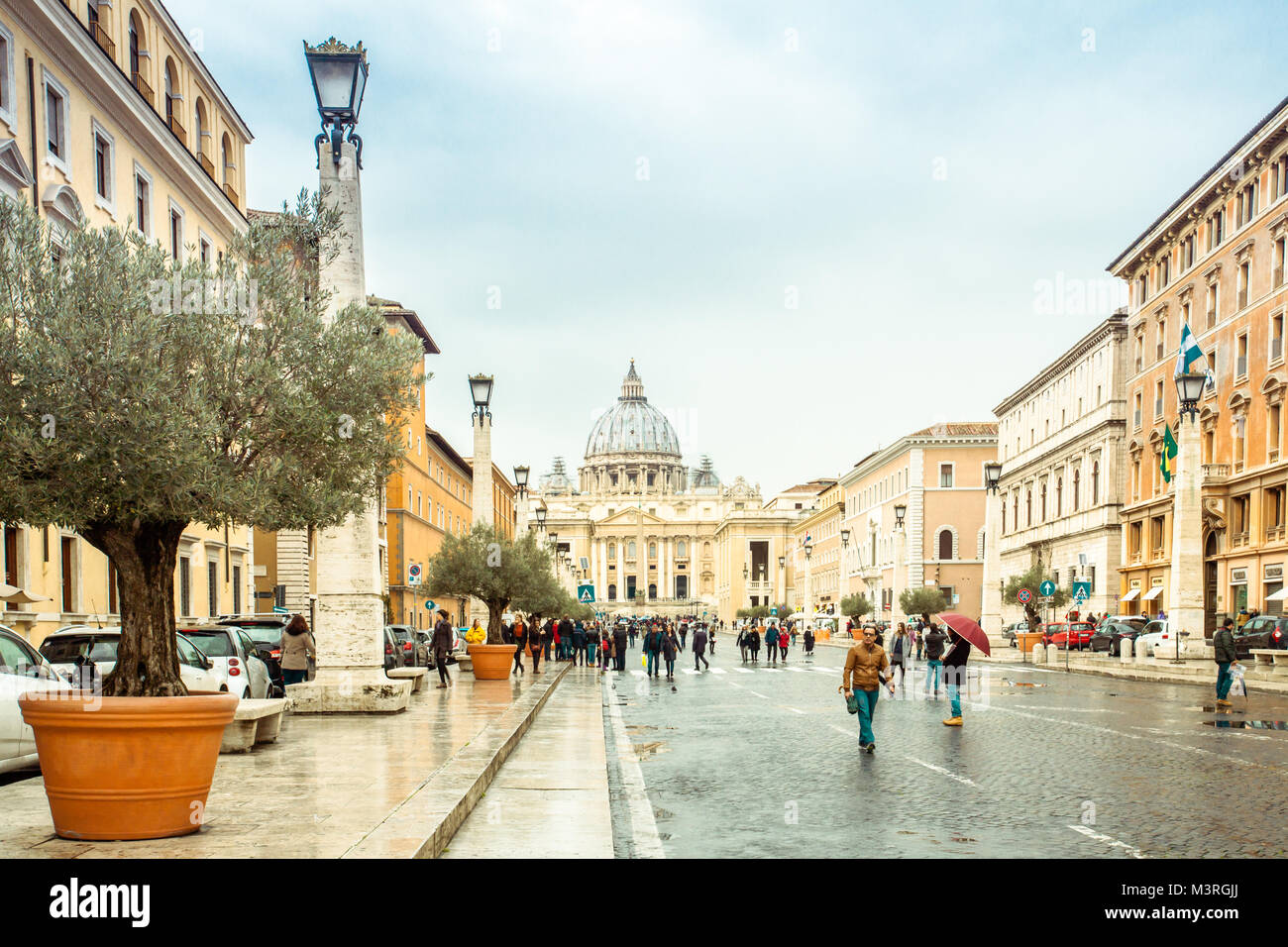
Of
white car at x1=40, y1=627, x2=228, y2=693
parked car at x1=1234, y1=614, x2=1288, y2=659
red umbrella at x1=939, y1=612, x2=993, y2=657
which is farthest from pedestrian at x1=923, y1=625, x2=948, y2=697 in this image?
white car at x1=40, y1=627, x2=228, y2=693

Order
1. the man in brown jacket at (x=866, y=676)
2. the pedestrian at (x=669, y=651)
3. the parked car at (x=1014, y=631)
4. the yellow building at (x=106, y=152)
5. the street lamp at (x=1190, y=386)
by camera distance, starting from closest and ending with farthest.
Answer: the man in brown jacket at (x=866, y=676) → the yellow building at (x=106, y=152) → the street lamp at (x=1190, y=386) → the pedestrian at (x=669, y=651) → the parked car at (x=1014, y=631)

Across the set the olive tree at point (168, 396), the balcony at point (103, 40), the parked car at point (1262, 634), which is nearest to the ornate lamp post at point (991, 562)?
the parked car at point (1262, 634)

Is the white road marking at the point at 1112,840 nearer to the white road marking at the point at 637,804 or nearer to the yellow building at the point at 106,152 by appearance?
the white road marking at the point at 637,804

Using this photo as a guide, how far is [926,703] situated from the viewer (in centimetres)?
2278

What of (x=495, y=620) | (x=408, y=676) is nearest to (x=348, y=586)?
(x=408, y=676)

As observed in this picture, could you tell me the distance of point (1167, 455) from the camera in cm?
4322

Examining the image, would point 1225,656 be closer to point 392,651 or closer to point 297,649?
point 297,649

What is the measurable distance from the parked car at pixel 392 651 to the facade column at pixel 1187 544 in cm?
1859

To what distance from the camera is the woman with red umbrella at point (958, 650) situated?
16828 mm

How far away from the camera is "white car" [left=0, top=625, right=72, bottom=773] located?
10.3m

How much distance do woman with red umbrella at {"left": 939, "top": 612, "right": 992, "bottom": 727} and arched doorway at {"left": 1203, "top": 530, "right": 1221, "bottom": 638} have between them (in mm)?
30378
